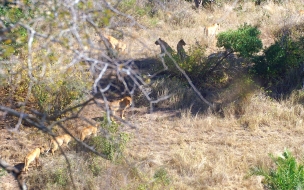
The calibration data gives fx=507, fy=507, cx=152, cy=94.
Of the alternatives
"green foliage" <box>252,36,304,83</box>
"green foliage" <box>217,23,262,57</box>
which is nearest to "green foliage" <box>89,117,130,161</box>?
"green foliage" <box>217,23,262,57</box>

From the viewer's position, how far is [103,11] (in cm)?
369

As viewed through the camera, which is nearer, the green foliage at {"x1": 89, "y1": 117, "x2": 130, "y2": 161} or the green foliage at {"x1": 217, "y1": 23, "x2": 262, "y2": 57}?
the green foliage at {"x1": 89, "y1": 117, "x2": 130, "y2": 161}

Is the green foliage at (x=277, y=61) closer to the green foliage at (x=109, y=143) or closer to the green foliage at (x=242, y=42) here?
the green foliage at (x=242, y=42)

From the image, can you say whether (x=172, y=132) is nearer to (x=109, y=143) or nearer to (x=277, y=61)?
(x=109, y=143)

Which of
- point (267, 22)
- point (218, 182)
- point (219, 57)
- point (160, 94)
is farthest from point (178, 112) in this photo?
point (267, 22)

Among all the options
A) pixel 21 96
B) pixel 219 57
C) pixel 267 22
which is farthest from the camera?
pixel 267 22

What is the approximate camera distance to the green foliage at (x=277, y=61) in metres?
11.3

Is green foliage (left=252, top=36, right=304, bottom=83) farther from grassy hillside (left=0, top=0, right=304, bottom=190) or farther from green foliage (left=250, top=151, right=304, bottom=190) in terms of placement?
green foliage (left=250, top=151, right=304, bottom=190)

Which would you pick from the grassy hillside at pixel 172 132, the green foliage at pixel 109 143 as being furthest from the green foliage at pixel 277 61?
the green foliage at pixel 109 143

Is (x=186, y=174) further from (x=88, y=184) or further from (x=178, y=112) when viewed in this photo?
(x=178, y=112)

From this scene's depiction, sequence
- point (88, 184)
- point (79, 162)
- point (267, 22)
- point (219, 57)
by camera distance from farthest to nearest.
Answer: point (267, 22)
point (219, 57)
point (79, 162)
point (88, 184)

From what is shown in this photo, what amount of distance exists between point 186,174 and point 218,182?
546mm

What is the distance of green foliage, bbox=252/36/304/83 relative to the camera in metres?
11.3

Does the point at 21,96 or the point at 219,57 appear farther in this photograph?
the point at 219,57
